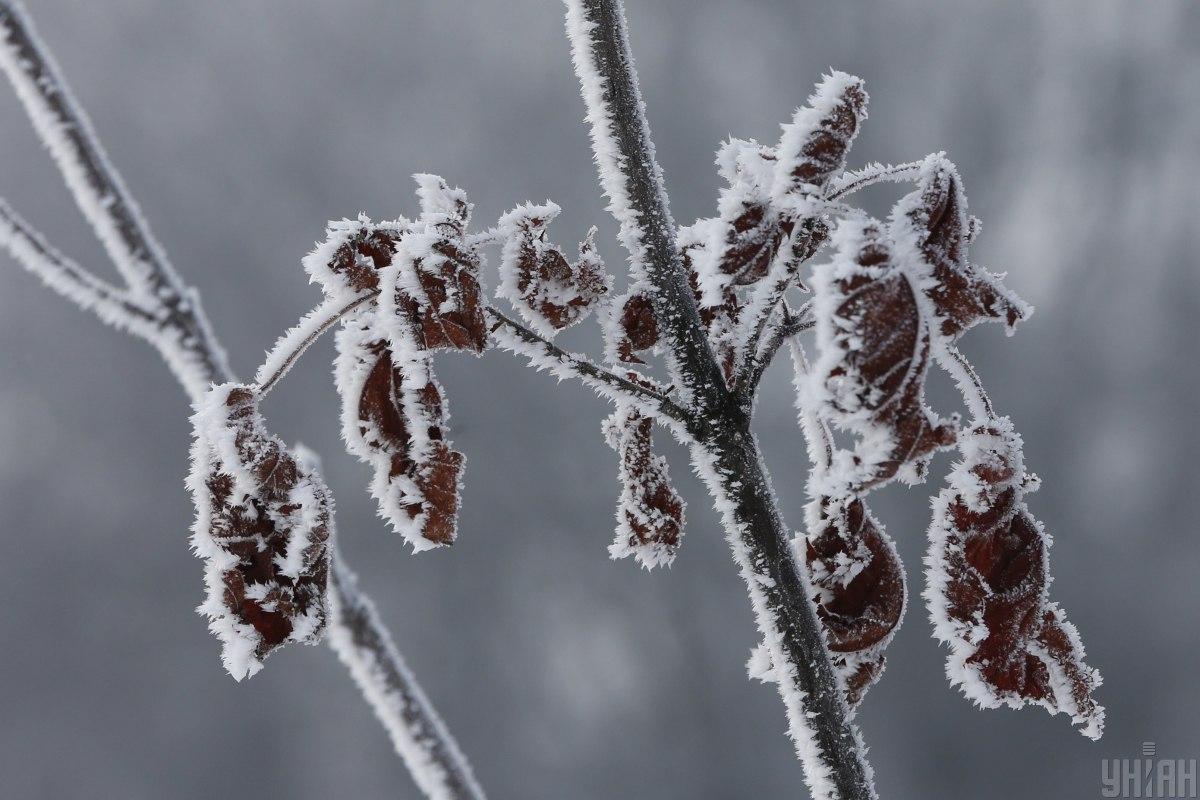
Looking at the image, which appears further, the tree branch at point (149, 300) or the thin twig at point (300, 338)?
the tree branch at point (149, 300)

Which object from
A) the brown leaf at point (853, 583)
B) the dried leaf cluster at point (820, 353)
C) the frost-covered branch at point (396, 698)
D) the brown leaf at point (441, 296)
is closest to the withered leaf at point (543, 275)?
the dried leaf cluster at point (820, 353)

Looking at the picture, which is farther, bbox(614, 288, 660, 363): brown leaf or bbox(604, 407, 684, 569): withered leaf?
bbox(604, 407, 684, 569): withered leaf

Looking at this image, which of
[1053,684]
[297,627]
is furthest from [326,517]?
[1053,684]

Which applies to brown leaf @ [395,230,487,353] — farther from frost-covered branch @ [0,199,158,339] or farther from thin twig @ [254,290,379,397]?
frost-covered branch @ [0,199,158,339]

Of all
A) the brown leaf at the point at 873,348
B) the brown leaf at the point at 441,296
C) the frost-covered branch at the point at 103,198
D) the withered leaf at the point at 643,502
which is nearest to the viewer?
the brown leaf at the point at 873,348

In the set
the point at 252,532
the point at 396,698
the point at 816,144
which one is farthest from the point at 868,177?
the point at 396,698

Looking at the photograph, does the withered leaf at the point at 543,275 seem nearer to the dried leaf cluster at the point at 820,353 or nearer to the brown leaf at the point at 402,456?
the dried leaf cluster at the point at 820,353

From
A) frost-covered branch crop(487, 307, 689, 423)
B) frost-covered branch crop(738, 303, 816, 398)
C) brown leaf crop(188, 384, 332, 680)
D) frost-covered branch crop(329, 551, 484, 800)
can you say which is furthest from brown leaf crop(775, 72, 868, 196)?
frost-covered branch crop(329, 551, 484, 800)
